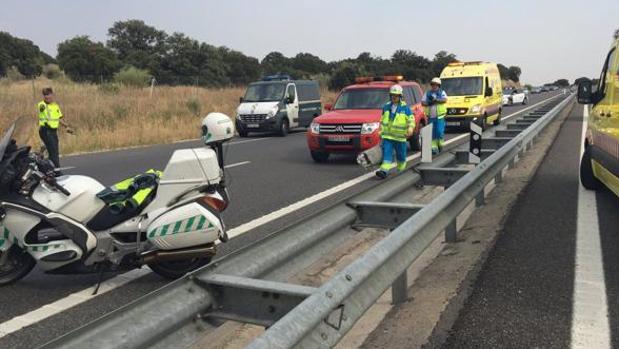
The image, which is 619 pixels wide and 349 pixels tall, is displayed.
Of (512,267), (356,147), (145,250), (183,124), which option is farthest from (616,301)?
(183,124)

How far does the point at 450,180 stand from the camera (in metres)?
6.01

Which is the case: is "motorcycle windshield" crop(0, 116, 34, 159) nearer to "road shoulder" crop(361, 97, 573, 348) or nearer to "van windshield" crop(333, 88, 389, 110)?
"road shoulder" crop(361, 97, 573, 348)

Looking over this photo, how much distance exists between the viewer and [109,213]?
15.6ft

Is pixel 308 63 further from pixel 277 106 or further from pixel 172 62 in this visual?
pixel 277 106

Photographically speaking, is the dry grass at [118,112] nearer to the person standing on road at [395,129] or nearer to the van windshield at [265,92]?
the van windshield at [265,92]

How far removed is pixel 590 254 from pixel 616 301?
1193 mm

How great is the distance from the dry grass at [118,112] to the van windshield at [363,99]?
8828 millimetres

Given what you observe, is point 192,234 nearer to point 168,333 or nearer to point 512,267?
point 168,333

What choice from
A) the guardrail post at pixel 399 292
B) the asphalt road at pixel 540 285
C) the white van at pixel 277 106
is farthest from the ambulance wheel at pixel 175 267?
the white van at pixel 277 106

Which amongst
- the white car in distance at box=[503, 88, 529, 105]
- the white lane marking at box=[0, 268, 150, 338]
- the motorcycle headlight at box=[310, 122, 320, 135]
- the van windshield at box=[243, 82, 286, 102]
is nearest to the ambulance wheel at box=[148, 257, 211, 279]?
the white lane marking at box=[0, 268, 150, 338]

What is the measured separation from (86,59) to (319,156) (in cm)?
5271

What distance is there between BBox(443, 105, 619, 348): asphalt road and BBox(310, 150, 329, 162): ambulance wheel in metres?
5.85

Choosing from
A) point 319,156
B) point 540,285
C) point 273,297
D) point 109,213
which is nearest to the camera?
point 273,297

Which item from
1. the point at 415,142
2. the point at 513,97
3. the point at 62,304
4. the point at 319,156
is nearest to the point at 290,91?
the point at 415,142
